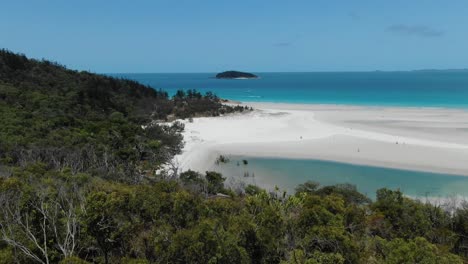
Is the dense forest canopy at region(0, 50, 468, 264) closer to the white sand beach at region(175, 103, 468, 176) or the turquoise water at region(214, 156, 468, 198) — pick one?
the turquoise water at region(214, 156, 468, 198)

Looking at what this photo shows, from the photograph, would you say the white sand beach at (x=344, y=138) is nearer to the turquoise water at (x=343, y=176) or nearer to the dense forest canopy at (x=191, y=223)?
the turquoise water at (x=343, y=176)

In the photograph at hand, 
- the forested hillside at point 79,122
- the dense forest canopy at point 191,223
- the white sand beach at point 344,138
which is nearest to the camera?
the dense forest canopy at point 191,223

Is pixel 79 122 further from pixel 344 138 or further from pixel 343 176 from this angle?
pixel 344 138

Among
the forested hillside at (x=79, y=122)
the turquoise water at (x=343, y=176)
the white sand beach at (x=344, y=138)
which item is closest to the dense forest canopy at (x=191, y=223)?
the forested hillside at (x=79, y=122)

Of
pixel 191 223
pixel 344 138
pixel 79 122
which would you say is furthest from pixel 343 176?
pixel 79 122

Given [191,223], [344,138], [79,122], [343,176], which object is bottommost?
[343,176]
